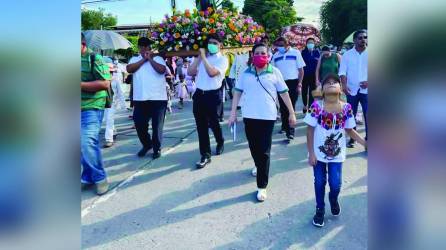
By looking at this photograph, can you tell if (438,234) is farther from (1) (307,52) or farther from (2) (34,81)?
(1) (307,52)

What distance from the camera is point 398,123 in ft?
3.89

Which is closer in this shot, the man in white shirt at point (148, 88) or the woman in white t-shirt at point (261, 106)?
the woman in white t-shirt at point (261, 106)

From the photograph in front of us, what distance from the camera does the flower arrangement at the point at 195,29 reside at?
5.50m

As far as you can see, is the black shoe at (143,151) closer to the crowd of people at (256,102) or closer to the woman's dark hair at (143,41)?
the crowd of people at (256,102)

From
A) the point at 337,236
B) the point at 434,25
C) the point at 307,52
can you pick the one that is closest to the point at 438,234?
the point at 434,25

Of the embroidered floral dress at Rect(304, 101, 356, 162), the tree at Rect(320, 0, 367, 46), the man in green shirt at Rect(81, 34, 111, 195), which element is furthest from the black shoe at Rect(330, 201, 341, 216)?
the tree at Rect(320, 0, 367, 46)

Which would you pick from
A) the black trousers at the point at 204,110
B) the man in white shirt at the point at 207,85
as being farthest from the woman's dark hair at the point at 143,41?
the black trousers at the point at 204,110

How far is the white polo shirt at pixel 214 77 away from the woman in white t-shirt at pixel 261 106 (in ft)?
3.39

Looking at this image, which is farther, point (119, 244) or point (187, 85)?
point (187, 85)

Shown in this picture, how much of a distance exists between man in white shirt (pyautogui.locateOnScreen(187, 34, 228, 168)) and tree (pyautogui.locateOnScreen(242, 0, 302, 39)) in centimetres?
4562

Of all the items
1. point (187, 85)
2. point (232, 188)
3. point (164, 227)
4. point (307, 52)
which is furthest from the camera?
point (187, 85)

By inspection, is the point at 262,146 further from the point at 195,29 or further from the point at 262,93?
the point at 195,29

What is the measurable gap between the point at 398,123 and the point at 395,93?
10 cm

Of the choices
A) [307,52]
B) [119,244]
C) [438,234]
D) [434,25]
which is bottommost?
[119,244]
